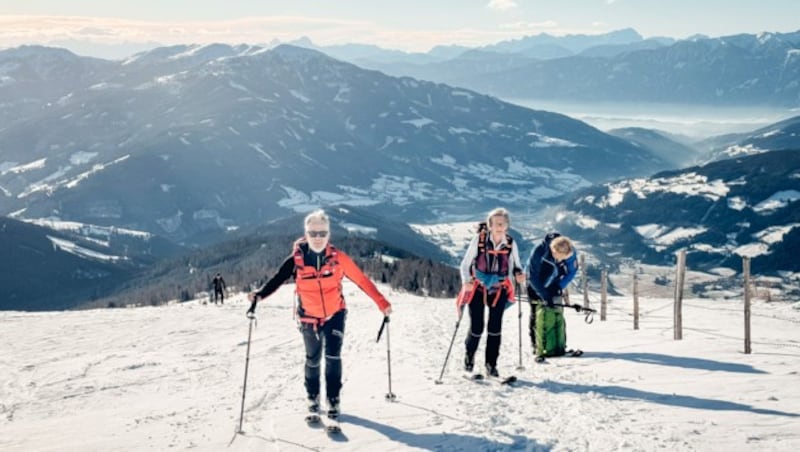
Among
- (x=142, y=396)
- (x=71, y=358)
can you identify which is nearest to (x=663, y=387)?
(x=142, y=396)

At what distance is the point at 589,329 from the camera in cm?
2447

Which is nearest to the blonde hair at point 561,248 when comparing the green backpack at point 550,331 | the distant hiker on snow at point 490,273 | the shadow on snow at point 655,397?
the green backpack at point 550,331

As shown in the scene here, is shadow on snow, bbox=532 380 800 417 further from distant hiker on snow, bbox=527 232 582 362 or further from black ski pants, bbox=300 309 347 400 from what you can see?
black ski pants, bbox=300 309 347 400

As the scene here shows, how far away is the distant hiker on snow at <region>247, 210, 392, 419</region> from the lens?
11.8m

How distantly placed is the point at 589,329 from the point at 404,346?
7540 mm

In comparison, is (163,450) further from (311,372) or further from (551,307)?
(551,307)

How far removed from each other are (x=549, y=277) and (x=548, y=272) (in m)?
0.13

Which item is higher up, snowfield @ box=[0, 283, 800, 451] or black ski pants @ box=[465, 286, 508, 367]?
black ski pants @ box=[465, 286, 508, 367]

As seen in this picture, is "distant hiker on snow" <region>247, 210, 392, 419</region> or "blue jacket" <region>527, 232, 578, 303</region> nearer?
"distant hiker on snow" <region>247, 210, 392, 419</region>

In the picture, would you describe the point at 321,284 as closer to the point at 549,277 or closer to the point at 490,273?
the point at 490,273

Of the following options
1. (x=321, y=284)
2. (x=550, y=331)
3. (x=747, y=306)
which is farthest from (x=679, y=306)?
(x=321, y=284)

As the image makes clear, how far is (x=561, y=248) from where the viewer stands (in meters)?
16.1

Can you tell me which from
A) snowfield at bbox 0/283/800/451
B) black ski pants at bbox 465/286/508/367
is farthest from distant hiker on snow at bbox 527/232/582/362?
black ski pants at bbox 465/286/508/367

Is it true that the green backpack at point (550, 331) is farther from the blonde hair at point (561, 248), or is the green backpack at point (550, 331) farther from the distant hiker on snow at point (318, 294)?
the distant hiker on snow at point (318, 294)
